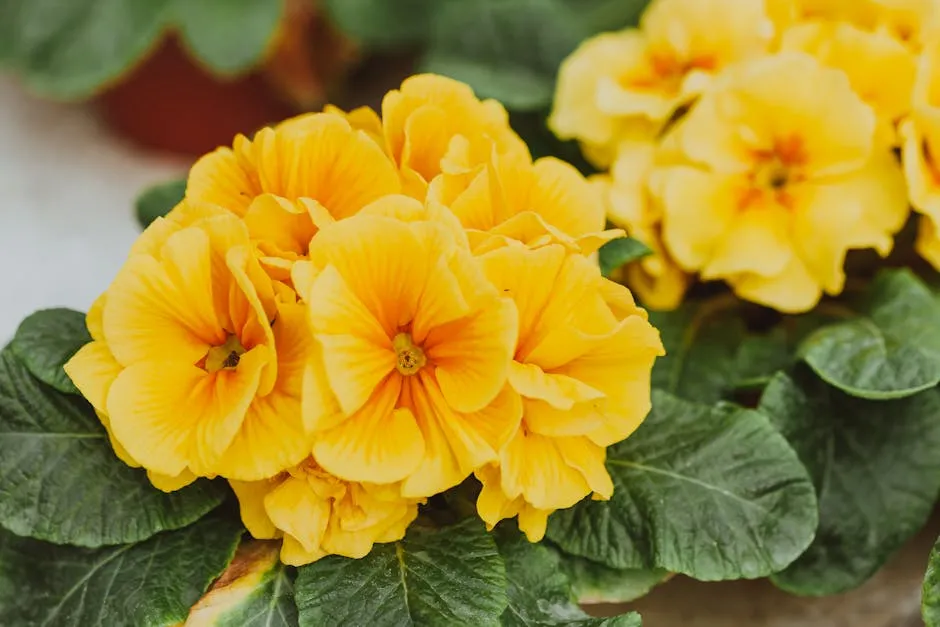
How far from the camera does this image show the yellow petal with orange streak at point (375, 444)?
58 centimetres

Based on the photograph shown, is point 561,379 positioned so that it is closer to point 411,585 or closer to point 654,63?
point 411,585

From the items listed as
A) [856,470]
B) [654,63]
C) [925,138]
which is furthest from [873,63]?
[856,470]

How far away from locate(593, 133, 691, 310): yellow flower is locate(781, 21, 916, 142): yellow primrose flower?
0.45 ft

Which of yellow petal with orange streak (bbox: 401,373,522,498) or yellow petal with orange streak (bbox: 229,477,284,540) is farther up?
yellow petal with orange streak (bbox: 401,373,522,498)

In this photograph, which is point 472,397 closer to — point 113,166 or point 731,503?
point 731,503

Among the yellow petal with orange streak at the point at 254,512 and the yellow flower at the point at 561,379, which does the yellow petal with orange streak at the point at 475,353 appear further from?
the yellow petal with orange streak at the point at 254,512

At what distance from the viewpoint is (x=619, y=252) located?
813mm

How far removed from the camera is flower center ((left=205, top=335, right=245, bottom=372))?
25.9 inches

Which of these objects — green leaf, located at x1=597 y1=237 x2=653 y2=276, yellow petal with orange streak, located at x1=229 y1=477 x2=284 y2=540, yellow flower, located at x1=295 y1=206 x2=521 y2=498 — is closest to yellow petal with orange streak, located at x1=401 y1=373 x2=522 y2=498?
yellow flower, located at x1=295 y1=206 x2=521 y2=498

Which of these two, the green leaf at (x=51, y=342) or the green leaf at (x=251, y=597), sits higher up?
the green leaf at (x=51, y=342)

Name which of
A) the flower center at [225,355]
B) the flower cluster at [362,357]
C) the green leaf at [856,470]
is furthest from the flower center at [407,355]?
the green leaf at [856,470]

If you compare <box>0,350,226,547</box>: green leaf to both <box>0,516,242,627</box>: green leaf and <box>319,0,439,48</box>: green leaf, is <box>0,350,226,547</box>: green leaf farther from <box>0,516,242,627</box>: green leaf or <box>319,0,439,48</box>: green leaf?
<box>319,0,439,48</box>: green leaf

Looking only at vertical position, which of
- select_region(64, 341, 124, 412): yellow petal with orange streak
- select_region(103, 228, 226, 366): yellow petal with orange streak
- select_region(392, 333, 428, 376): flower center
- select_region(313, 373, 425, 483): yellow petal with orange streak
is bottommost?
select_region(313, 373, 425, 483): yellow petal with orange streak

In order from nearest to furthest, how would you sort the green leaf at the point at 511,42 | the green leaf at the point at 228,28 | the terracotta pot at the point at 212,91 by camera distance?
the green leaf at the point at 511,42 → the green leaf at the point at 228,28 → the terracotta pot at the point at 212,91
